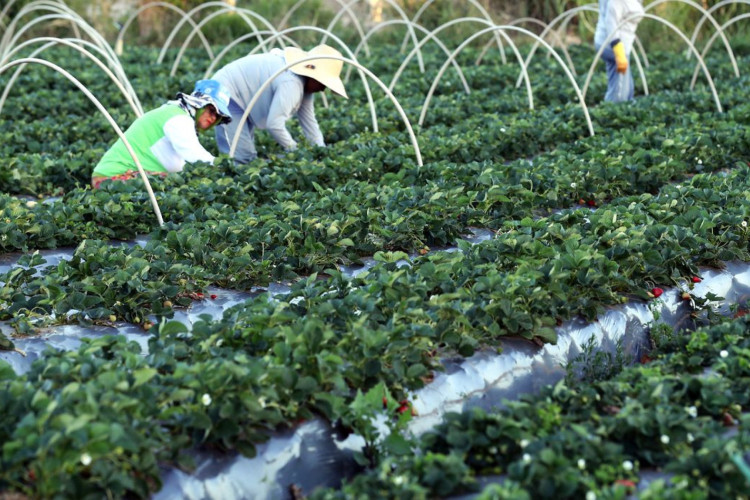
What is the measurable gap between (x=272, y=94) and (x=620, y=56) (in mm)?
4230

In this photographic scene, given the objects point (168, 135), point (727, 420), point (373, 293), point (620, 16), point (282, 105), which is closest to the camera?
point (727, 420)

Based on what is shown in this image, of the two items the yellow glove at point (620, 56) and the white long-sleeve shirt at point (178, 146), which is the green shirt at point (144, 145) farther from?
the yellow glove at point (620, 56)

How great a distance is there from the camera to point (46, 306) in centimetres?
457

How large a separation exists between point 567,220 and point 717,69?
7.99 metres

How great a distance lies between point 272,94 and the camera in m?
7.73

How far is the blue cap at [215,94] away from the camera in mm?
6895

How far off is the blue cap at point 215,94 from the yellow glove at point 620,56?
4.83 meters

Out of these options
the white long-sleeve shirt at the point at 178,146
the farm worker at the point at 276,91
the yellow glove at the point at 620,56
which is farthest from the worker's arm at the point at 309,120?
the yellow glove at the point at 620,56

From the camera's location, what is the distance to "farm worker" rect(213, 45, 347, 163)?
7449mm

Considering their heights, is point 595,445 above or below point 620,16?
above

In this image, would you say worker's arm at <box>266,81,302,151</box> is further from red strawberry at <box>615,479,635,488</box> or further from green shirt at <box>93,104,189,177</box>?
red strawberry at <box>615,479,635,488</box>

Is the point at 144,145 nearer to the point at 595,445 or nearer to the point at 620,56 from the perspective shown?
the point at 595,445

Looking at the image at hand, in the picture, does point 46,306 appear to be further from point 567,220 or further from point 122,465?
point 567,220

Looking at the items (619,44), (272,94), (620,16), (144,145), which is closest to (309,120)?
(272,94)
